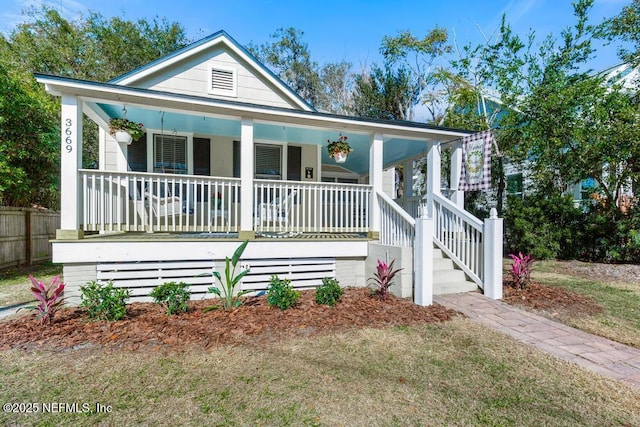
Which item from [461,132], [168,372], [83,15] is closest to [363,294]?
[168,372]

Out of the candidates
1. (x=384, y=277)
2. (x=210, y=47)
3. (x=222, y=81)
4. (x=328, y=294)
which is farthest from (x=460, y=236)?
(x=210, y=47)

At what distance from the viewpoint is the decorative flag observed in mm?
6402

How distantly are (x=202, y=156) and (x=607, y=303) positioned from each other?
9.04 m

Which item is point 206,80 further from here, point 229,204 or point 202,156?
point 229,204

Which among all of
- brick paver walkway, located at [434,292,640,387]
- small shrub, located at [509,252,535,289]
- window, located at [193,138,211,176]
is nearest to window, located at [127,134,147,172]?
window, located at [193,138,211,176]

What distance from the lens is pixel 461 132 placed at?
277 inches

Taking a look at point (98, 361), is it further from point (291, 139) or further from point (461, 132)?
point (461, 132)

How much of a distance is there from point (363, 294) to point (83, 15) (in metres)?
21.5

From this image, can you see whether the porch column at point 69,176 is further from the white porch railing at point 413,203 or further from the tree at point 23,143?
the white porch railing at point 413,203

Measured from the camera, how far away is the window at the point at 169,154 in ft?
26.6

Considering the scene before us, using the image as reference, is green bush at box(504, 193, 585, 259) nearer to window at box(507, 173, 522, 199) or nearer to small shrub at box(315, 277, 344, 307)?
window at box(507, 173, 522, 199)

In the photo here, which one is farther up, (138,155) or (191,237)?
(138,155)

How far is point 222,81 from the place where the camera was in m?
8.95

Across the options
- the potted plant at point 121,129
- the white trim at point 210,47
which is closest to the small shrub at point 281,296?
the potted plant at point 121,129
